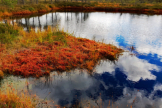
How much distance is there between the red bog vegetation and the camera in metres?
9.33

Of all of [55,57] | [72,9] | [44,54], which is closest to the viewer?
[55,57]

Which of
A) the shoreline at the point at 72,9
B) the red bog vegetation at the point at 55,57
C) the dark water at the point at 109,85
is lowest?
the dark water at the point at 109,85

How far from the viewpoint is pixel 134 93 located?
775cm

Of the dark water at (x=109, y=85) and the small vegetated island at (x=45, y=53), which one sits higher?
the small vegetated island at (x=45, y=53)

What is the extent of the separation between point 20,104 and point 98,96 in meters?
4.24

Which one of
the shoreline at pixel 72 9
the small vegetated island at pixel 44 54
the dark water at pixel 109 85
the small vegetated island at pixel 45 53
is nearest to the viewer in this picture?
the dark water at pixel 109 85

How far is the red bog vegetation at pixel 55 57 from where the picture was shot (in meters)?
9.33

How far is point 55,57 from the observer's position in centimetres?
1073

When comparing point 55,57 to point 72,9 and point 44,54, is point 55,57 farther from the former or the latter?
point 72,9

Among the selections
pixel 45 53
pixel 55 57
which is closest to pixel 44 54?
pixel 45 53

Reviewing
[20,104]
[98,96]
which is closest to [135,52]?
[98,96]

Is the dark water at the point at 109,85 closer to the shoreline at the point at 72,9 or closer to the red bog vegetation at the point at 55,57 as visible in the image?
the red bog vegetation at the point at 55,57

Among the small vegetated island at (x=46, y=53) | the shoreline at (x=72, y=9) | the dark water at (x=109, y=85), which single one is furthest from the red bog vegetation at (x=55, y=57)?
the shoreline at (x=72, y=9)

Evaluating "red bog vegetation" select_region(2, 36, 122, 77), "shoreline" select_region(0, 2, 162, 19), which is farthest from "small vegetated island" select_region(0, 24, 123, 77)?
"shoreline" select_region(0, 2, 162, 19)
